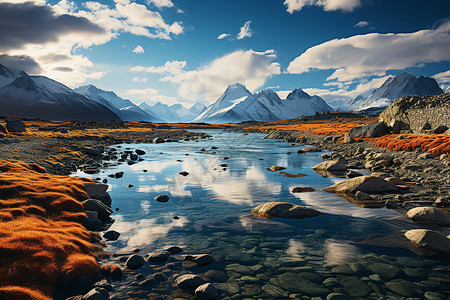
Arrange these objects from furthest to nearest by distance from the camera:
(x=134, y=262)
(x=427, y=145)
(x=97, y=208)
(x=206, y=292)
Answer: (x=427, y=145) < (x=97, y=208) < (x=134, y=262) < (x=206, y=292)

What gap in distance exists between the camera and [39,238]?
821cm

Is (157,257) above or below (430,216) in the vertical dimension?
below

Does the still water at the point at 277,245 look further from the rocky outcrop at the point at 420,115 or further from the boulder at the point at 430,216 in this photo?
the rocky outcrop at the point at 420,115

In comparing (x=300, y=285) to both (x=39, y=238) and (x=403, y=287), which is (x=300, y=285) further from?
(x=39, y=238)

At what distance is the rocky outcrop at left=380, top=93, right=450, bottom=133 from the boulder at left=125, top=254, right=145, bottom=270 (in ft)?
125

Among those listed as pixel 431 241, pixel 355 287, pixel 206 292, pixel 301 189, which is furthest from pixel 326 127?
pixel 206 292

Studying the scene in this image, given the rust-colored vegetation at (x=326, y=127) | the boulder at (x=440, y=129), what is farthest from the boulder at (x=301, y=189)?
the rust-colored vegetation at (x=326, y=127)

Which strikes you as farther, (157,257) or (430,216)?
(430,216)

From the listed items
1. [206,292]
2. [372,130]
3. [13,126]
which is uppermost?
[372,130]

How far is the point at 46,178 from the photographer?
47.8 feet

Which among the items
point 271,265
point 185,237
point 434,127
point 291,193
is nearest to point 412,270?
point 271,265

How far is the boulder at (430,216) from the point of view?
11383 millimetres

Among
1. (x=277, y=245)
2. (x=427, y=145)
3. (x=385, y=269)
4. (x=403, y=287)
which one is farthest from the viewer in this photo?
(x=427, y=145)

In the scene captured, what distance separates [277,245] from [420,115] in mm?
39170
